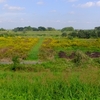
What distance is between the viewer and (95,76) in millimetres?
6191

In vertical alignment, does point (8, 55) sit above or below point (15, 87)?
below

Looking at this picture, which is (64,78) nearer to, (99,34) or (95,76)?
(95,76)

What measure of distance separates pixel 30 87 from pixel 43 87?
362 mm

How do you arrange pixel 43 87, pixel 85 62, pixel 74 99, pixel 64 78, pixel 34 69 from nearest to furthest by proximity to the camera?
pixel 74 99 → pixel 43 87 → pixel 64 78 → pixel 34 69 → pixel 85 62

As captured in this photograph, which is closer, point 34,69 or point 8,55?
point 34,69

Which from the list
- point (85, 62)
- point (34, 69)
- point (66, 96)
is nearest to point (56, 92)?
point (66, 96)

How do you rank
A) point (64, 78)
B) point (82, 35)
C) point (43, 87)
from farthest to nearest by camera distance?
point (82, 35) < point (64, 78) < point (43, 87)

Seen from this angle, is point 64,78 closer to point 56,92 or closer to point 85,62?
point 56,92

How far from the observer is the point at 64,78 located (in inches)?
242

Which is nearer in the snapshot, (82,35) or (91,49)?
(91,49)

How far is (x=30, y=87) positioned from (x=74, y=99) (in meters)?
1.27

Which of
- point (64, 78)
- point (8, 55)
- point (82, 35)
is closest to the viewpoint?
point (64, 78)

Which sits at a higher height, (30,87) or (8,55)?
(30,87)

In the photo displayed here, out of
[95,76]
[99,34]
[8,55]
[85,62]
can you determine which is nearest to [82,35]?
[99,34]
